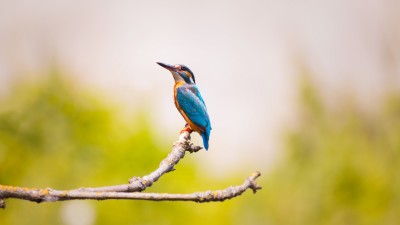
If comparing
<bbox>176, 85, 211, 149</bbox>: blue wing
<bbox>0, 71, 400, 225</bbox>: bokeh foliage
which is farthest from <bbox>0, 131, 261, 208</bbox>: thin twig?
<bbox>0, 71, 400, 225</bbox>: bokeh foliage

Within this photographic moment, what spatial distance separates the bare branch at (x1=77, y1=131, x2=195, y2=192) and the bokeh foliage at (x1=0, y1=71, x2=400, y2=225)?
1002 centimetres

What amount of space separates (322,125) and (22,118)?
41.5 ft

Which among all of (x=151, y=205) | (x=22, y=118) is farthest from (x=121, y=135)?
(x=22, y=118)

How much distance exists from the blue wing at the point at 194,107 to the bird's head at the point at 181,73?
1.9 inches

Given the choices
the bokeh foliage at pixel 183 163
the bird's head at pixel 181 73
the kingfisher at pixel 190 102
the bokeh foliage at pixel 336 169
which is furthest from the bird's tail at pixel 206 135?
the bokeh foliage at pixel 336 169

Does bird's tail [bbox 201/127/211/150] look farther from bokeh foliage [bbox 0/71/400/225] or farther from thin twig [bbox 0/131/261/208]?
bokeh foliage [bbox 0/71/400/225]

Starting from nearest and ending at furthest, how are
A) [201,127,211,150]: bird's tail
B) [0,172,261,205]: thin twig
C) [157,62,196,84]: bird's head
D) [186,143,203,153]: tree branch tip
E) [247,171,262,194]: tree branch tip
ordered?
1. [0,172,261,205]: thin twig
2. [247,171,262,194]: tree branch tip
3. [186,143,203,153]: tree branch tip
4. [157,62,196,84]: bird's head
5. [201,127,211,150]: bird's tail

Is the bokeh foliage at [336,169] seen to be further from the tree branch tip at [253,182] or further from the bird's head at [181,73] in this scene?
the tree branch tip at [253,182]

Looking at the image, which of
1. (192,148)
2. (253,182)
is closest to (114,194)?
(253,182)

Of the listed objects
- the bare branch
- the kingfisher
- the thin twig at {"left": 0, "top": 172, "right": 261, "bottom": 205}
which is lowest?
the thin twig at {"left": 0, "top": 172, "right": 261, "bottom": 205}

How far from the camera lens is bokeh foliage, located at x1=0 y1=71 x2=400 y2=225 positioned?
1571cm

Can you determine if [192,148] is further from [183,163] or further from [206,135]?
[183,163]

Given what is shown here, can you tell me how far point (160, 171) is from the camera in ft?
7.72

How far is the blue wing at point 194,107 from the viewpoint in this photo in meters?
3.35
